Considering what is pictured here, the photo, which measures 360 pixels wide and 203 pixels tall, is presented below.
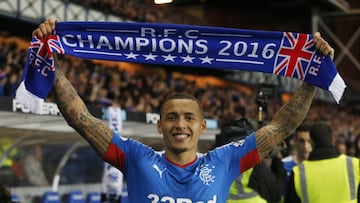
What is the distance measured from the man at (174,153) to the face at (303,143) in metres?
2.46

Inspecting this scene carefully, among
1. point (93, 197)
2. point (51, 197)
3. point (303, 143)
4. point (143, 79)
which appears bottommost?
point (93, 197)

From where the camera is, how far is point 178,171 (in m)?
3.03

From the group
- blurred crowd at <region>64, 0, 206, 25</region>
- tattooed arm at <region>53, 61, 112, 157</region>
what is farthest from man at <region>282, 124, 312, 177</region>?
blurred crowd at <region>64, 0, 206, 25</region>

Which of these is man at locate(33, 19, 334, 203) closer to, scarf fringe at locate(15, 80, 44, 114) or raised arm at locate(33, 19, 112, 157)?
raised arm at locate(33, 19, 112, 157)

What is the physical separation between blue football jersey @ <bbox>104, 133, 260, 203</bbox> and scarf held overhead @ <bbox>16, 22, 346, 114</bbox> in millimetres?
551

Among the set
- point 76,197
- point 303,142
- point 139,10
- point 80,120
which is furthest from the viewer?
point 139,10

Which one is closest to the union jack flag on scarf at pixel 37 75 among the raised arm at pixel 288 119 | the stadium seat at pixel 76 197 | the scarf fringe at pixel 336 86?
the raised arm at pixel 288 119

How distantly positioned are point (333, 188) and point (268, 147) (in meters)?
1.49

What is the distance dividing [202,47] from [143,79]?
13.8 meters

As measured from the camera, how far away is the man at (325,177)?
14.7 feet

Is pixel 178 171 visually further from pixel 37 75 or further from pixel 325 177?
pixel 325 177

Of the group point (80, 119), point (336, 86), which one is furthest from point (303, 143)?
point (80, 119)

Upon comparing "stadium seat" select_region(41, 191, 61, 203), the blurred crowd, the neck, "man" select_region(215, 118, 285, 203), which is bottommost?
"stadium seat" select_region(41, 191, 61, 203)

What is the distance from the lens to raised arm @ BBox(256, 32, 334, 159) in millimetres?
3219
